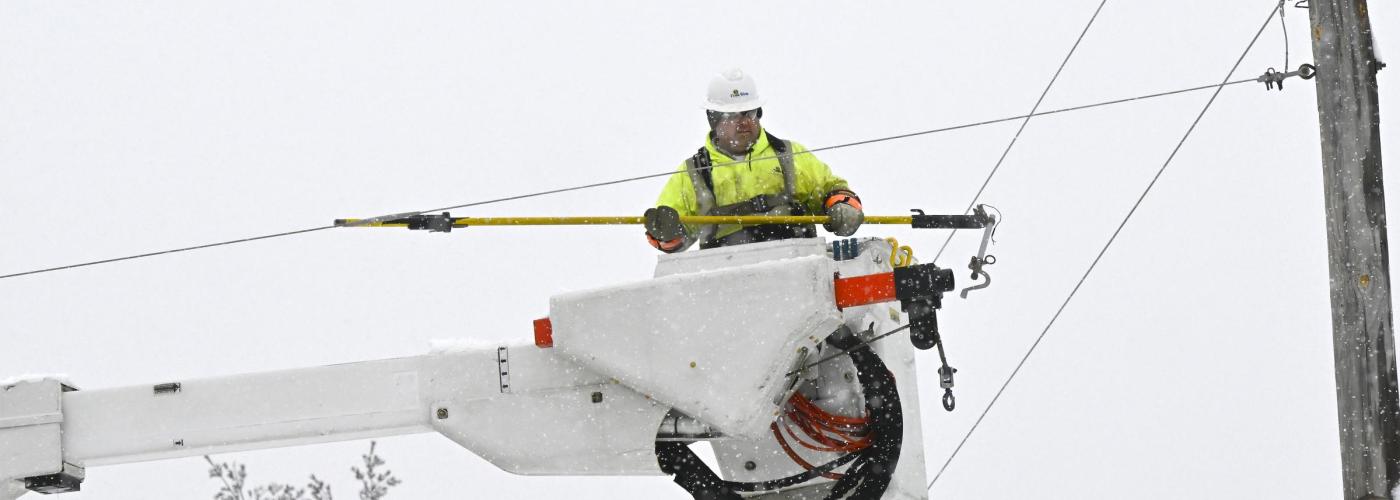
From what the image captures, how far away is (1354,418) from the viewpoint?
20.2 ft

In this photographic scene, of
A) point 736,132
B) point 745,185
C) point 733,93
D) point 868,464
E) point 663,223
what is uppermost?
point 733,93

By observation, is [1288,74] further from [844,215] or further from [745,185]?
[745,185]

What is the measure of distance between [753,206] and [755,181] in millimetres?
105

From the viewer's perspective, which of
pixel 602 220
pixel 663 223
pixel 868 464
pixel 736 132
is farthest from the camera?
pixel 736 132

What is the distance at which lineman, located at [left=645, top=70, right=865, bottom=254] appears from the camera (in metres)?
6.27

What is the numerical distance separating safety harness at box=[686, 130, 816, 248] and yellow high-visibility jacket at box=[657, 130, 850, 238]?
16 mm

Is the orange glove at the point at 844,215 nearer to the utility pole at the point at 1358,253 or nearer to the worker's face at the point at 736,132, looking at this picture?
the worker's face at the point at 736,132

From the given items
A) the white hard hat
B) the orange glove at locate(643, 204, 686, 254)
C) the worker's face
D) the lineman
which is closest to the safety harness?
the lineman

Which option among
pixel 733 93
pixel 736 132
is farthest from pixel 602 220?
pixel 733 93

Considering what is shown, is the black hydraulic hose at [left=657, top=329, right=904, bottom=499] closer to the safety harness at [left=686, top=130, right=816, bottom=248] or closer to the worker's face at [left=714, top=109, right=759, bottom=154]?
the safety harness at [left=686, top=130, right=816, bottom=248]

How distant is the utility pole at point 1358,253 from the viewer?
6121 mm

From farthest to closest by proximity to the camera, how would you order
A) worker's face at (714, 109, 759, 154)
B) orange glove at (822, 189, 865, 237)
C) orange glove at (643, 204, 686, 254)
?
worker's face at (714, 109, 759, 154) → orange glove at (822, 189, 865, 237) → orange glove at (643, 204, 686, 254)

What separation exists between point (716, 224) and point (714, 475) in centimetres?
125

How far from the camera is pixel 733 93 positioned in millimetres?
6543
